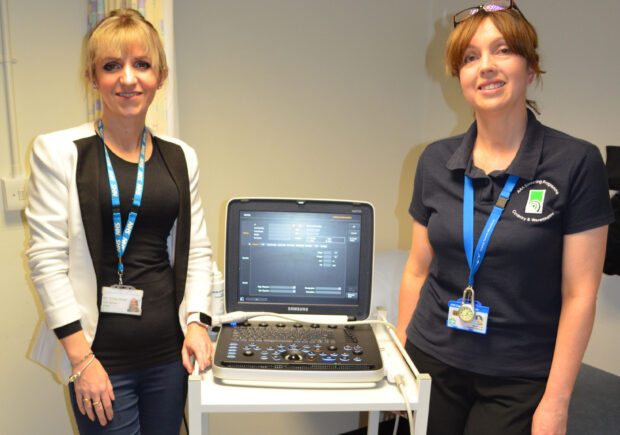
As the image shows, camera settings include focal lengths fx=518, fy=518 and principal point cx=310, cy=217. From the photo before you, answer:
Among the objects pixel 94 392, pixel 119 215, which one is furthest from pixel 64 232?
pixel 94 392

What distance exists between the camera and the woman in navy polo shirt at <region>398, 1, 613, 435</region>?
1103 millimetres

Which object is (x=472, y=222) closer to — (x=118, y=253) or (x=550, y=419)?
(x=550, y=419)

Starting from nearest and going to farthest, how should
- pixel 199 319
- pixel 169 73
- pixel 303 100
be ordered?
pixel 199 319 < pixel 169 73 < pixel 303 100

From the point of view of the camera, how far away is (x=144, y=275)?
127 cm

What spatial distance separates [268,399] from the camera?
111 cm

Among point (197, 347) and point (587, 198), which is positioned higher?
point (587, 198)

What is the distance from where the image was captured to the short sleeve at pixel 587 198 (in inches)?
42.5

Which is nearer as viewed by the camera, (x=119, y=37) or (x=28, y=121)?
(x=119, y=37)

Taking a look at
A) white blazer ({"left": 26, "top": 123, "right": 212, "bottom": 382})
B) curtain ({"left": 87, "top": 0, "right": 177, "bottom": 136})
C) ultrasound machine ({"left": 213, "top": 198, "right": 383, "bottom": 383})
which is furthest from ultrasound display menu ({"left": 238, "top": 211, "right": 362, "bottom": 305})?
curtain ({"left": 87, "top": 0, "right": 177, "bottom": 136})

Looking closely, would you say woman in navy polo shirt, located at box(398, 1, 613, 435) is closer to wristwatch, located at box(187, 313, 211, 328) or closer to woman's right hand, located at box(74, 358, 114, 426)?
wristwatch, located at box(187, 313, 211, 328)

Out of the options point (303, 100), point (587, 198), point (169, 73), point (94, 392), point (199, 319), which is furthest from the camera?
point (303, 100)

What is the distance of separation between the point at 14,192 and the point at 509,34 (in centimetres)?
164

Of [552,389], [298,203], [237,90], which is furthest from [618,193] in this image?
[237,90]

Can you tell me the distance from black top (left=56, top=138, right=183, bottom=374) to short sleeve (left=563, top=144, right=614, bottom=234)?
922mm
